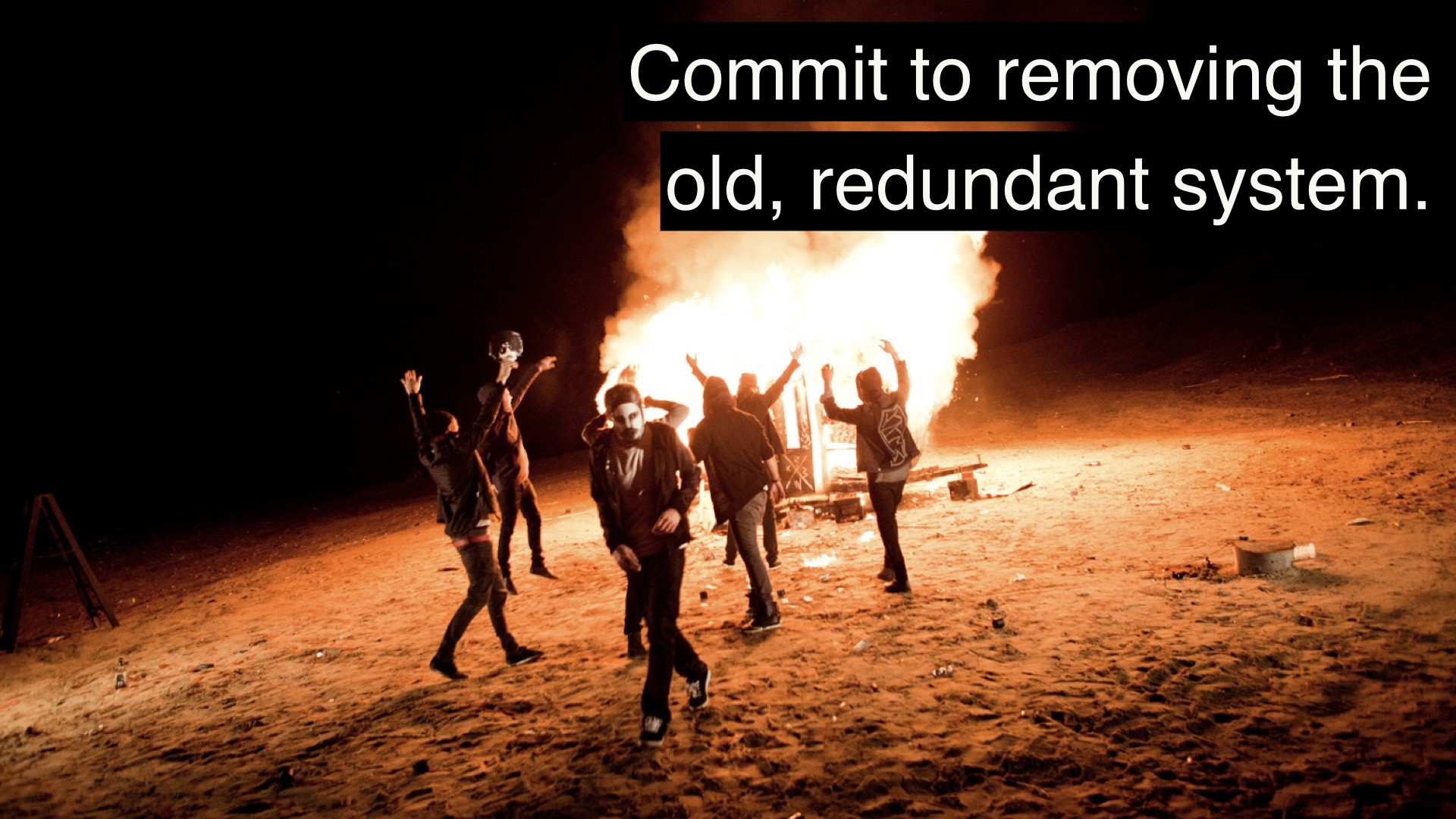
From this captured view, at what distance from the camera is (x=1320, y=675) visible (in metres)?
4.25

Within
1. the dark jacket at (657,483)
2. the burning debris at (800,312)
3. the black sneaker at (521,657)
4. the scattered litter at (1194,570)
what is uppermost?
the burning debris at (800,312)

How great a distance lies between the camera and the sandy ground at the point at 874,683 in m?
3.62

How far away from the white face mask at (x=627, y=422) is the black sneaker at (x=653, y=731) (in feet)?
5.56

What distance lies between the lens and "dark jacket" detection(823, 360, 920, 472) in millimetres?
6539

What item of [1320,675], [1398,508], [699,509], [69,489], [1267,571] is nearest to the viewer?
[1320,675]

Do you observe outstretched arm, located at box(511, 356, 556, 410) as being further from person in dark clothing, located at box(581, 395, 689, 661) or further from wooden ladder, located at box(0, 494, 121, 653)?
wooden ladder, located at box(0, 494, 121, 653)

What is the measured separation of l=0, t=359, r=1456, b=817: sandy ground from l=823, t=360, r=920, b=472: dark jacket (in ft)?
4.19

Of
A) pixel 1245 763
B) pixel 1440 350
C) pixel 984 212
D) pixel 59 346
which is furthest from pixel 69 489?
pixel 1440 350

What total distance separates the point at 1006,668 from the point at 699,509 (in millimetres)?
6826

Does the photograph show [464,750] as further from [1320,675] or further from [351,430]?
[351,430]

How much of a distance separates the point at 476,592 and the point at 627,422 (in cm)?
211

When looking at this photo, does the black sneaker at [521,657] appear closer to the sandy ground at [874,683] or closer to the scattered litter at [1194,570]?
the sandy ground at [874,683]

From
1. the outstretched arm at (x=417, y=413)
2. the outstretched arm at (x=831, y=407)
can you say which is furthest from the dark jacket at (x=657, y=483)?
the outstretched arm at (x=831, y=407)

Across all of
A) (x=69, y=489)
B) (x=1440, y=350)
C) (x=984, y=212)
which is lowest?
(x=69, y=489)
